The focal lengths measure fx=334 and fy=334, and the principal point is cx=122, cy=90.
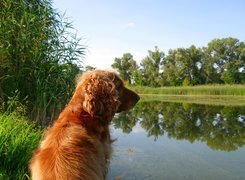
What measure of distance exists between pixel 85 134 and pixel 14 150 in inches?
75.8

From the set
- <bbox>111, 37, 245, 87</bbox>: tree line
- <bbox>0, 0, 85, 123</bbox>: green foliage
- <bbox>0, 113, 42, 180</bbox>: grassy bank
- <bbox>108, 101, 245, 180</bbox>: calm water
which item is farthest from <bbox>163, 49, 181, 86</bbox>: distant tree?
<bbox>0, 113, 42, 180</bbox>: grassy bank

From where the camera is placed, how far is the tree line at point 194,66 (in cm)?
4972

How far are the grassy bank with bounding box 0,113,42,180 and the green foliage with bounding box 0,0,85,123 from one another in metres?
1.38

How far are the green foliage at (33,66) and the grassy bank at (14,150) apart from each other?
4.54 feet

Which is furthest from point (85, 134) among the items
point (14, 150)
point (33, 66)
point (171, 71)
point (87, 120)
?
point (171, 71)

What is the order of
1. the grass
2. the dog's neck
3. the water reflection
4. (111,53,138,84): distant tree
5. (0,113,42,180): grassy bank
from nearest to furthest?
the dog's neck
(0,113,42,180): grassy bank
the water reflection
the grass
(111,53,138,84): distant tree

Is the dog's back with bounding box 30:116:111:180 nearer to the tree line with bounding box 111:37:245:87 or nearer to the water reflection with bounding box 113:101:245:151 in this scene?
the water reflection with bounding box 113:101:245:151

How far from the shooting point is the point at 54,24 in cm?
688

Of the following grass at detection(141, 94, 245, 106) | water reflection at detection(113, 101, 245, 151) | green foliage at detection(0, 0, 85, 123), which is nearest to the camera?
green foliage at detection(0, 0, 85, 123)

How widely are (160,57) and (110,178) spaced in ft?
159

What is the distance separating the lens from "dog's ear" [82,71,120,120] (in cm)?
285

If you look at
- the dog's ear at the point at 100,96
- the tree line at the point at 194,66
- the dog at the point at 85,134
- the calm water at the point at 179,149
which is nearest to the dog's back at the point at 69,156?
the dog at the point at 85,134

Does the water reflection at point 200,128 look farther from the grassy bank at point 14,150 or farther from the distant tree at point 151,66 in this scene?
the distant tree at point 151,66

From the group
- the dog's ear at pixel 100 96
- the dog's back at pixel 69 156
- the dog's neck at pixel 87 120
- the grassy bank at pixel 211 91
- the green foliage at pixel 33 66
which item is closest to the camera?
the dog's back at pixel 69 156
